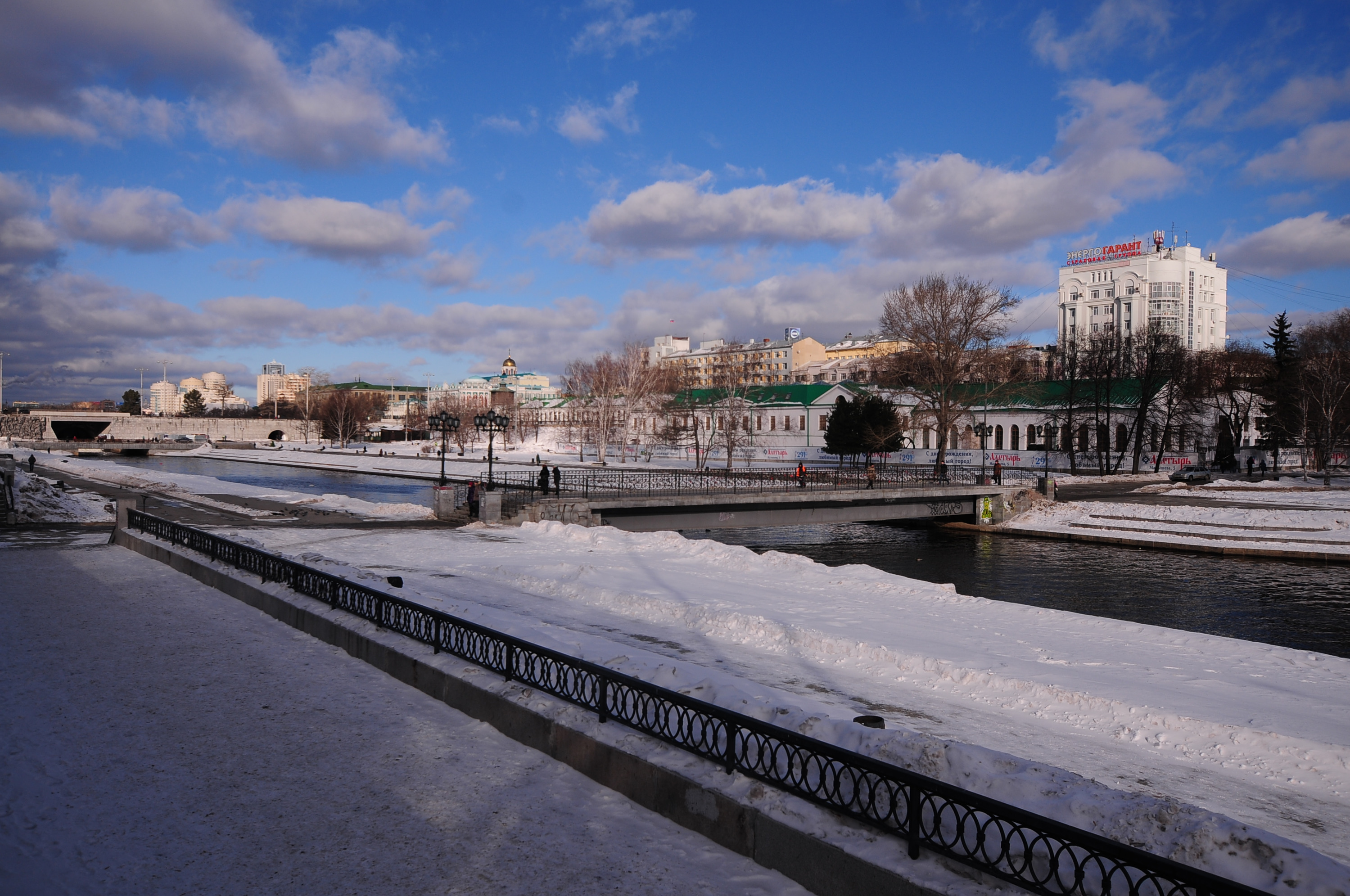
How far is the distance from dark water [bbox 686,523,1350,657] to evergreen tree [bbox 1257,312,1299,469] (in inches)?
1476

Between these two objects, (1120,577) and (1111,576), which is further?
(1111,576)

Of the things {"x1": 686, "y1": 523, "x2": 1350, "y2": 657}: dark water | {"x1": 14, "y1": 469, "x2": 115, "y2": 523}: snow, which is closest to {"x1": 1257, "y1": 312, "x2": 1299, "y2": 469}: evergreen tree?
{"x1": 686, "y1": 523, "x2": 1350, "y2": 657}: dark water

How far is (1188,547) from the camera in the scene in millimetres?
32375

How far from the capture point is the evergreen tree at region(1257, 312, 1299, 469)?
201 ft

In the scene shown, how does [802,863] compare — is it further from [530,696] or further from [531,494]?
[531,494]

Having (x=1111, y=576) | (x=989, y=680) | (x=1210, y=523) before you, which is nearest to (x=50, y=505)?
(x=989, y=680)

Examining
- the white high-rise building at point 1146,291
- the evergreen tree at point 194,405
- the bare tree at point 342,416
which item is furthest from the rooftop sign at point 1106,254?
the evergreen tree at point 194,405

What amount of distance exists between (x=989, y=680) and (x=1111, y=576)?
20.0m

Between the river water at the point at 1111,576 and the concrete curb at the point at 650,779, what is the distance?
18.8 metres

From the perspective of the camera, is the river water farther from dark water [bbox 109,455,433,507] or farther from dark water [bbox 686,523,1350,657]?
dark water [bbox 109,455,433,507]

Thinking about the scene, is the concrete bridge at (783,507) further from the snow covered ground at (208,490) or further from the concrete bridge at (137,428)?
the concrete bridge at (137,428)

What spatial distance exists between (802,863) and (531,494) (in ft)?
83.7

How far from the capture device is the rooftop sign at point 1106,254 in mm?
126688

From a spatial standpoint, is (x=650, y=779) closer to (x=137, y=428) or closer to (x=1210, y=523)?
(x=1210, y=523)
